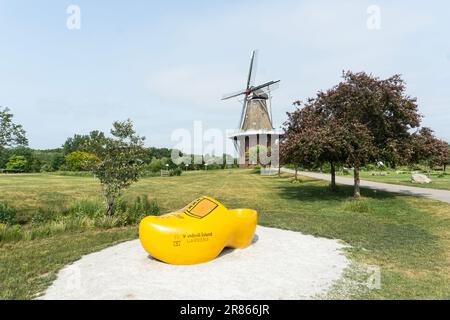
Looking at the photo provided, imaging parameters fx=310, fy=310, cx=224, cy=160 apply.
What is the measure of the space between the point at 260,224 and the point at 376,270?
5460 mm

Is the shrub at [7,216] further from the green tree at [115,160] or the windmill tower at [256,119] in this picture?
the windmill tower at [256,119]

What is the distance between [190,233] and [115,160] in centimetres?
660

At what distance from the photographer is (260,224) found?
12.0 metres

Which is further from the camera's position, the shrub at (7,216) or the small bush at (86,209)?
the small bush at (86,209)

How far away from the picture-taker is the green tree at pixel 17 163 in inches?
2509

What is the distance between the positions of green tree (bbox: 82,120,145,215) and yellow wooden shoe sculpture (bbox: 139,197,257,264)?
5.49m

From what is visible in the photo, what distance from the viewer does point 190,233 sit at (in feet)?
23.2

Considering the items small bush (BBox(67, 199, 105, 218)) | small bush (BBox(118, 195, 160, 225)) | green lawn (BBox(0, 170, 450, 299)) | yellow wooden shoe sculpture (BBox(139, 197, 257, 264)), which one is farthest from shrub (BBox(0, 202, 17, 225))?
yellow wooden shoe sculpture (BBox(139, 197, 257, 264))

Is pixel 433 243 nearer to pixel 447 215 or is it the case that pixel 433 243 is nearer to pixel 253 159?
pixel 447 215

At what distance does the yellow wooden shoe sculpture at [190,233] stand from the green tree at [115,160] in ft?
18.0

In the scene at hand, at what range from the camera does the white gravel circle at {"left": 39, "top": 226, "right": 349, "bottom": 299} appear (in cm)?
564

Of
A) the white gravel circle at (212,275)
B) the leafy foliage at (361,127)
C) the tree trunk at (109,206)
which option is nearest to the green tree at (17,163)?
the tree trunk at (109,206)

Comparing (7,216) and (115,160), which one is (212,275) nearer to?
(115,160)
